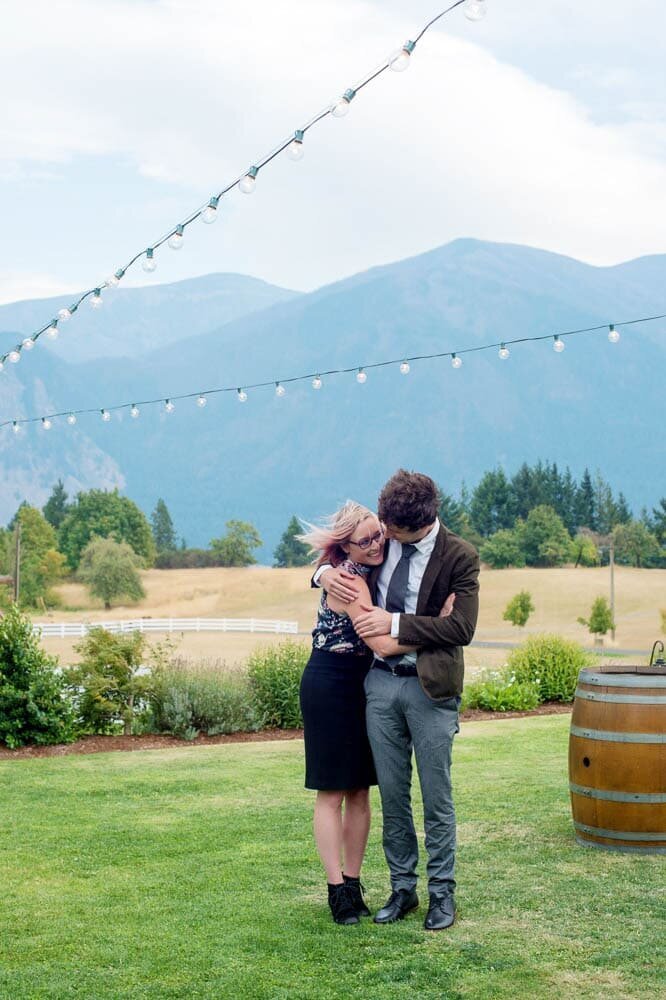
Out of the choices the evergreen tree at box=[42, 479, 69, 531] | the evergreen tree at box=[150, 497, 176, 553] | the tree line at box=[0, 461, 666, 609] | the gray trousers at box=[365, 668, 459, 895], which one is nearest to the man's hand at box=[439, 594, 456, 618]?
the gray trousers at box=[365, 668, 459, 895]

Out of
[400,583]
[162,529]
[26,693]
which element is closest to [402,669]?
[400,583]

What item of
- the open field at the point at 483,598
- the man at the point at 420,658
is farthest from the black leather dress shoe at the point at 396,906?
the open field at the point at 483,598

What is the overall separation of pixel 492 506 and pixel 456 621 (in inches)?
2733

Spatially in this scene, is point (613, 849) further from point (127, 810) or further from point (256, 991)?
point (127, 810)

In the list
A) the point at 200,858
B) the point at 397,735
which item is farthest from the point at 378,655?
the point at 200,858

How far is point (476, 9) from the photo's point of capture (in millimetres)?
4930

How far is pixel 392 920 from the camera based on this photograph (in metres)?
4.29

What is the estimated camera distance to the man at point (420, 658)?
405cm

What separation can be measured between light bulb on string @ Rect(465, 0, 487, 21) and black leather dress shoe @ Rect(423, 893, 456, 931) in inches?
140

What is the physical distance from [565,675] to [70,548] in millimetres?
56752

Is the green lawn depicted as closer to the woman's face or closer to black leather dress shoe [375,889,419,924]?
black leather dress shoe [375,889,419,924]

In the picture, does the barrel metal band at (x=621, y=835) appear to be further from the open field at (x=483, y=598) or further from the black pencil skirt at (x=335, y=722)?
the open field at (x=483, y=598)

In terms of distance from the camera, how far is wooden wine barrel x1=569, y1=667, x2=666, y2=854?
5113 mm

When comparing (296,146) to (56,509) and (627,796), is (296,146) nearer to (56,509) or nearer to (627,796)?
(627,796)
